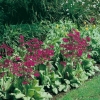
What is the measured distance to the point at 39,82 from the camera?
7121mm

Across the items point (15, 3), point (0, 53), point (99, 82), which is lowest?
point (99, 82)

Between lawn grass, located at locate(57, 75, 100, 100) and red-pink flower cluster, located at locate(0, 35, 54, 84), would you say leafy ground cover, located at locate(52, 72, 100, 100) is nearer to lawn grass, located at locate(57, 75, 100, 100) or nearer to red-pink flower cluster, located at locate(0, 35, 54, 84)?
lawn grass, located at locate(57, 75, 100, 100)

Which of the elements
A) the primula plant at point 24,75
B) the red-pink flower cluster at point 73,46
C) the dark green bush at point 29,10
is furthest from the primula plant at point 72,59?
the dark green bush at point 29,10

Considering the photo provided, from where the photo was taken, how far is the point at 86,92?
23.7 ft

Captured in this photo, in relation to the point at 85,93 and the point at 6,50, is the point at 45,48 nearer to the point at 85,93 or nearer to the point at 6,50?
the point at 6,50

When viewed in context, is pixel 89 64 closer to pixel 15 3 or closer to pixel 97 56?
pixel 97 56

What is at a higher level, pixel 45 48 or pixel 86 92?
pixel 45 48

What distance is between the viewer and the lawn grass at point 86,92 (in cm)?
697

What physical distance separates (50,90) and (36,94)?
83cm

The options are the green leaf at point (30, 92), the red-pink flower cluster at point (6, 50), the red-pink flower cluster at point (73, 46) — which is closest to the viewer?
the green leaf at point (30, 92)

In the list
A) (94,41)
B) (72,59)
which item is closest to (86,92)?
(72,59)

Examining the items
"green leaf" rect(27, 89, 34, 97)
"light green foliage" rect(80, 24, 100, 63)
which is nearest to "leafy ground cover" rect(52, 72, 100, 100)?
"green leaf" rect(27, 89, 34, 97)

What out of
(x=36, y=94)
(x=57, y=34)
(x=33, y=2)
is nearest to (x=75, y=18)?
(x=33, y=2)

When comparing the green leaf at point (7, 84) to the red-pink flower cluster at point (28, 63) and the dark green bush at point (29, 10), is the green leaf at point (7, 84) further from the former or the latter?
the dark green bush at point (29, 10)
